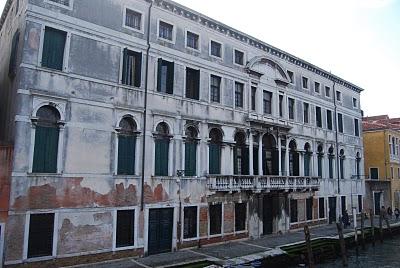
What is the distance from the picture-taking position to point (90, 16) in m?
15.1

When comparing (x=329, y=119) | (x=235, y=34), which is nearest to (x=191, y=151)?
(x=235, y=34)

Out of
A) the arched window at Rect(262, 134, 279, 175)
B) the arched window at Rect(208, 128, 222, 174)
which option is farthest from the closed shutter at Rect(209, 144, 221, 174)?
the arched window at Rect(262, 134, 279, 175)

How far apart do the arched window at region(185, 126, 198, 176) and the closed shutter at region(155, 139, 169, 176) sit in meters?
1.25

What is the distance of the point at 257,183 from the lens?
66.2 feet

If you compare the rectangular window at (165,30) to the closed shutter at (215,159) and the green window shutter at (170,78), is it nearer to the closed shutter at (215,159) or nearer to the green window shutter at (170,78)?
the green window shutter at (170,78)

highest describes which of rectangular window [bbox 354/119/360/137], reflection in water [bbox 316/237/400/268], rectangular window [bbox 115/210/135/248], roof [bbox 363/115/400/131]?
roof [bbox 363/115/400/131]

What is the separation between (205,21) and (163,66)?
4097 millimetres

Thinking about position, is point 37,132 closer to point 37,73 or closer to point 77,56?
point 37,73

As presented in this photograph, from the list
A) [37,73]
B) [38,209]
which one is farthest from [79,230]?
[37,73]

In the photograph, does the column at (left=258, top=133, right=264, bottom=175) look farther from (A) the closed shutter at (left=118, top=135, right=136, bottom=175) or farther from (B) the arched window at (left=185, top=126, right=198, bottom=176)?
(A) the closed shutter at (left=118, top=135, right=136, bottom=175)

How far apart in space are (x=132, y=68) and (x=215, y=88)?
17.7 ft

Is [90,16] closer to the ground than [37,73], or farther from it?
farther from it

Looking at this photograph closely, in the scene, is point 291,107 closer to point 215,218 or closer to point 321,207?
point 321,207

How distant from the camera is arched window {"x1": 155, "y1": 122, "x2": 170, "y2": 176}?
55.1 feet
